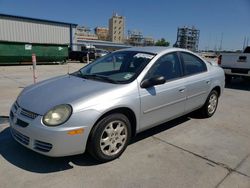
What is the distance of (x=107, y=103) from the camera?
9.16 ft

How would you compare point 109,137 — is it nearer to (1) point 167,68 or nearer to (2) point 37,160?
(2) point 37,160

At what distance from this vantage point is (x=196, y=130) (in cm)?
429

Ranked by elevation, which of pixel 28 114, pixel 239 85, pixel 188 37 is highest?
pixel 188 37

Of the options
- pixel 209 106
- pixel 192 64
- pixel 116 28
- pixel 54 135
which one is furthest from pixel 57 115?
pixel 116 28

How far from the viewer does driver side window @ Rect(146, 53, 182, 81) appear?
351cm

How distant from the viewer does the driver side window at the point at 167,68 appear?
3.51m

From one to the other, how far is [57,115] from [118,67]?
1755mm

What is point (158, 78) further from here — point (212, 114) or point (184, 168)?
point (212, 114)

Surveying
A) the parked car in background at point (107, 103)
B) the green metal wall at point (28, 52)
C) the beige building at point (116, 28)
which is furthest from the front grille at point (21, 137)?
the beige building at point (116, 28)

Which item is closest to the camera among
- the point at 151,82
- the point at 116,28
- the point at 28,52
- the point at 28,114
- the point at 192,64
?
the point at 28,114

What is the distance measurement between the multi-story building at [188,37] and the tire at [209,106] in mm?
79343

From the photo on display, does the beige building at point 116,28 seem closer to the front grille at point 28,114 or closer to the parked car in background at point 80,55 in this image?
the parked car in background at point 80,55

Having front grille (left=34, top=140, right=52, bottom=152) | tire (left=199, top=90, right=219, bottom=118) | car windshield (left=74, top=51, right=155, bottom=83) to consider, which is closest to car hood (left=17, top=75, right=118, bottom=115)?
car windshield (left=74, top=51, right=155, bottom=83)

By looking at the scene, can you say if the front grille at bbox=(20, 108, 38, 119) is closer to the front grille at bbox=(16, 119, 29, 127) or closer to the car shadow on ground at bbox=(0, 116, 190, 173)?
the front grille at bbox=(16, 119, 29, 127)
